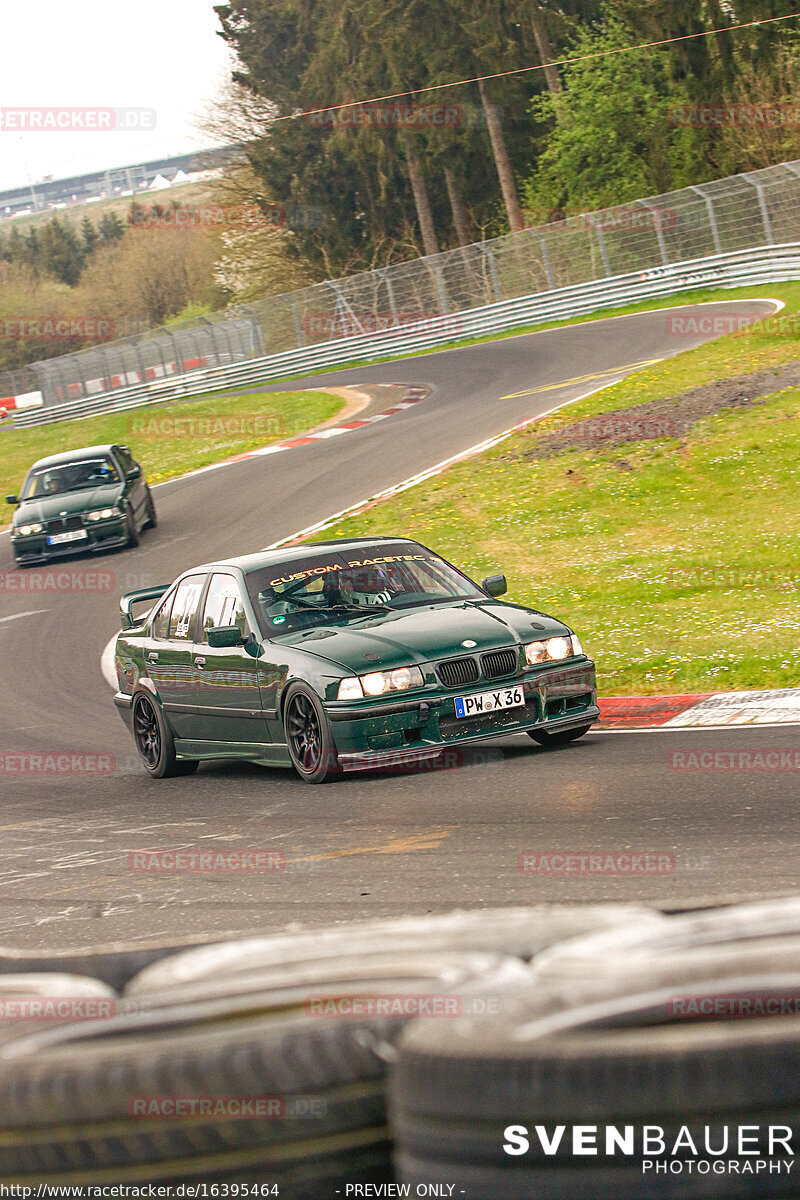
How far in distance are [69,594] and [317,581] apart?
1152 centimetres

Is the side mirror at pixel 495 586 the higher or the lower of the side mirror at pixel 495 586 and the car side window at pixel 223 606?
the lower

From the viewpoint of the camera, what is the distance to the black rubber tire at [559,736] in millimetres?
9023

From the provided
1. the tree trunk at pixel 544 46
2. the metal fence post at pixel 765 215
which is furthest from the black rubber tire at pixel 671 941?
the tree trunk at pixel 544 46

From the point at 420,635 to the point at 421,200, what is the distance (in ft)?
170

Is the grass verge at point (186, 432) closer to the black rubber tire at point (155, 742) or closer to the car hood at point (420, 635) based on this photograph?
the black rubber tire at point (155, 742)

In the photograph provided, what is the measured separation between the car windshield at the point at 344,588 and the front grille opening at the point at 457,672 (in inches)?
37.4

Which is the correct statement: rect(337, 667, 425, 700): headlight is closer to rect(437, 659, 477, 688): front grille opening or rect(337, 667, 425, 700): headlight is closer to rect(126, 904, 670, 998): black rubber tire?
rect(437, 659, 477, 688): front grille opening

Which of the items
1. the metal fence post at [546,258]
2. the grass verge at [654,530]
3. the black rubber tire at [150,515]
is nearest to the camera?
the grass verge at [654,530]

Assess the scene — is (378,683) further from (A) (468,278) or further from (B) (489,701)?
(A) (468,278)

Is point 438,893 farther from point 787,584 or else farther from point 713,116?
point 713,116

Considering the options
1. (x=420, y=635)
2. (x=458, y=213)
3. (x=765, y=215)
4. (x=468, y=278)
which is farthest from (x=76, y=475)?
(x=458, y=213)

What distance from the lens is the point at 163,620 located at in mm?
10531

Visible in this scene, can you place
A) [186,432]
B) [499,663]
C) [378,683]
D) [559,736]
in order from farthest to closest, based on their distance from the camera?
[186,432] → [559,736] → [499,663] → [378,683]

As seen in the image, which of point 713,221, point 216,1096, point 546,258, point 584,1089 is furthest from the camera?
point 546,258
